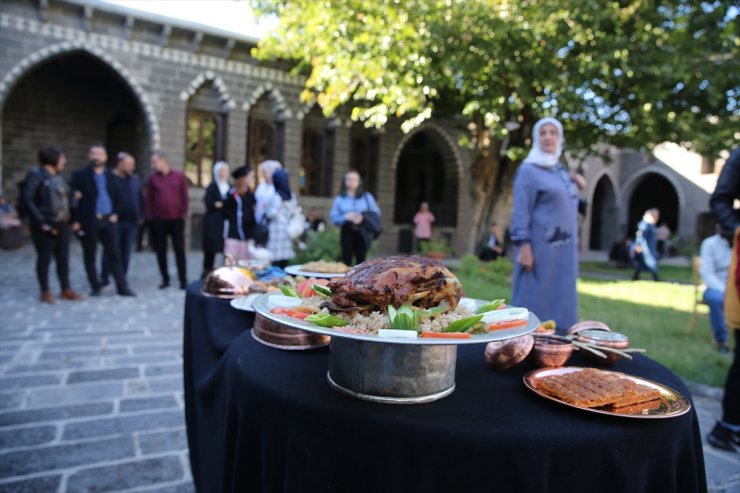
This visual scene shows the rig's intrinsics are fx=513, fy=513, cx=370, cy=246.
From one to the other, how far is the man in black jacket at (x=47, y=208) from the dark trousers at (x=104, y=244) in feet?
1.19

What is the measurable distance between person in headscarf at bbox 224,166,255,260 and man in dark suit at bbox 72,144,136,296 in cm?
182

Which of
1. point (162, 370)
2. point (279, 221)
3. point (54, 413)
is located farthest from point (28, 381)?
point (279, 221)

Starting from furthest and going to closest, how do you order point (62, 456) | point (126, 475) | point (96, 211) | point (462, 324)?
point (96, 211) → point (62, 456) → point (126, 475) → point (462, 324)

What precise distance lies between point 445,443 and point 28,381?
12.8 feet

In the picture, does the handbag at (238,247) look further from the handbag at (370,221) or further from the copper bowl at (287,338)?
the copper bowl at (287,338)

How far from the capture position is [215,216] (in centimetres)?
771

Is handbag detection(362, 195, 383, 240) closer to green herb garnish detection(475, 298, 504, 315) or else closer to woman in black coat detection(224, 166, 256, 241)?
woman in black coat detection(224, 166, 256, 241)

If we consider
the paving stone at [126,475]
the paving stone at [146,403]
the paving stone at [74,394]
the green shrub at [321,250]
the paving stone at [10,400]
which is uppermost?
the green shrub at [321,250]

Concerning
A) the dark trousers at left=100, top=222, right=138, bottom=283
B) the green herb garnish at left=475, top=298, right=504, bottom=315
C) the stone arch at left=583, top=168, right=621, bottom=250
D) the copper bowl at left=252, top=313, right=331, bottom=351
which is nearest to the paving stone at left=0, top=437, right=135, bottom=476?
the copper bowl at left=252, top=313, right=331, bottom=351

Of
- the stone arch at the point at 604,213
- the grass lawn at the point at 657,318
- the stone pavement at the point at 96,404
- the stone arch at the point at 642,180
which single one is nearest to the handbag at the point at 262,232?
the stone pavement at the point at 96,404

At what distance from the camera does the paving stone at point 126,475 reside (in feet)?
8.33

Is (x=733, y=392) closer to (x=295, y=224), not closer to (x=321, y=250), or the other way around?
(x=295, y=224)

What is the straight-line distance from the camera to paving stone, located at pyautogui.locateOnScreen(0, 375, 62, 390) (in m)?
3.70

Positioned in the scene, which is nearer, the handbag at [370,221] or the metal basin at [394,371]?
the metal basin at [394,371]
